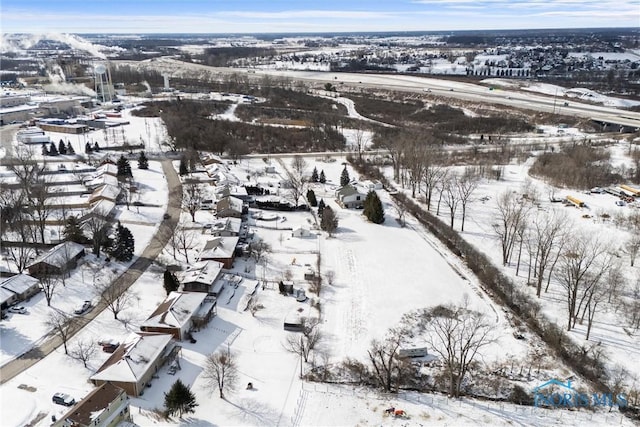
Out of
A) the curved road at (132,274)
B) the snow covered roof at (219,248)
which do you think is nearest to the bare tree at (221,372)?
the curved road at (132,274)

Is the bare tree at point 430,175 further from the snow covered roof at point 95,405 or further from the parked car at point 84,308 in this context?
the snow covered roof at point 95,405

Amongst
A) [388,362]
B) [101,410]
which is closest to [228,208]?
[388,362]

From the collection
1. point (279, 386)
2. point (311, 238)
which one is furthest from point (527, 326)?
point (311, 238)

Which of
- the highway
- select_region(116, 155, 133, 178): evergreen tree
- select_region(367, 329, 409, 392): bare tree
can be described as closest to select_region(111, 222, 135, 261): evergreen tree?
select_region(367, 329, 409, 392): bare tree

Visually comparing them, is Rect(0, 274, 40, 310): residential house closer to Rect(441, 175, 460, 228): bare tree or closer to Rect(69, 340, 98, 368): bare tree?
Rect(69, 340, 98, 368): bare tree

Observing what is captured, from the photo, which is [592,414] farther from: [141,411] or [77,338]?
[77,338]

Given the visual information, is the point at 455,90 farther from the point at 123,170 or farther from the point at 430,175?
the point at 123,170

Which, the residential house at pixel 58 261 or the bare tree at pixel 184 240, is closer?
the residential house at pixel 58 261
